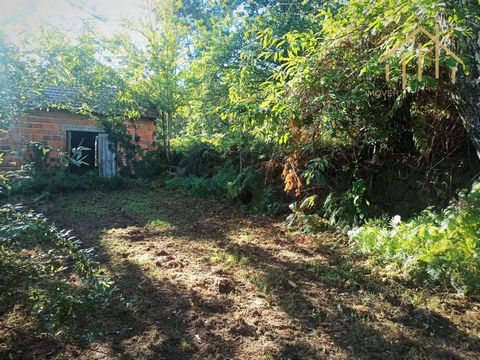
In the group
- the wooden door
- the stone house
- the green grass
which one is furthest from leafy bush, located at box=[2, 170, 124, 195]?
the green grass

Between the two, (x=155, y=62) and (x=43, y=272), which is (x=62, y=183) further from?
(x=43, y=272)

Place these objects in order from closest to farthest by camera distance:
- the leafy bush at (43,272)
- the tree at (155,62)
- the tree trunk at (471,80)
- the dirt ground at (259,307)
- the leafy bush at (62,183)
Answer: the leafy bush at (43,272), the dirt ground at (259,307), the tree trunk at (471,80), the leafy bush at (62,183), the tree at (155,62)

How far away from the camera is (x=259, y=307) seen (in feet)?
9.55

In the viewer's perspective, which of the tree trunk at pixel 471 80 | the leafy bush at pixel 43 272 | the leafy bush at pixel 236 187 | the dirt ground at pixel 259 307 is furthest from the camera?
the leafy bush at pixel 236 187

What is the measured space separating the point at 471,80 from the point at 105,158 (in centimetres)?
968

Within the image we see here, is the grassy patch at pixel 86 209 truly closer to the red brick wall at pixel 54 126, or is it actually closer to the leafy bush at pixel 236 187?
the leafy bush at pixel 236 187

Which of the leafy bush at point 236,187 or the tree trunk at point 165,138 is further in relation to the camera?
the tree trunk at point 165,138

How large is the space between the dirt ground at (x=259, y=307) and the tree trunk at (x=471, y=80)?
1722 millimetres

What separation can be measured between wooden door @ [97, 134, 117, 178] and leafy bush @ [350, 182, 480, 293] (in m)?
8.85

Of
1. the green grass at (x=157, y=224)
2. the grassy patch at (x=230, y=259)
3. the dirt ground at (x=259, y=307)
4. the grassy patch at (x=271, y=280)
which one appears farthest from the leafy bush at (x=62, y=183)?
the grassy patch at (x=271, y=280)

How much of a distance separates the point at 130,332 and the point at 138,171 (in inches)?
312

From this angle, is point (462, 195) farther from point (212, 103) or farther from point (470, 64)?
point (212, 103)

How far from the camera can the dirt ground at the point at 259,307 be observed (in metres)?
2.34

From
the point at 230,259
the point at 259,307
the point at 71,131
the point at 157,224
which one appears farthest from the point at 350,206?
the point at 71,131
